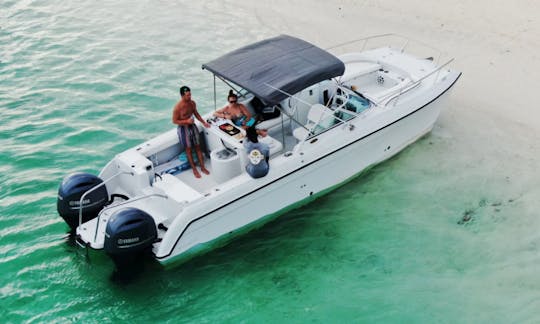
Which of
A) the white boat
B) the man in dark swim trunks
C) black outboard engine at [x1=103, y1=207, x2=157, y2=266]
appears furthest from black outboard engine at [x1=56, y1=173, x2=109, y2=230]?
the man in dark swim trunks

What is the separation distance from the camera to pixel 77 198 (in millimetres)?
7207

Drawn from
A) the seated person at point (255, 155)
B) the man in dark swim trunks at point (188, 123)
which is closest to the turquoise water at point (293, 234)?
the seated person at point (255, 155)

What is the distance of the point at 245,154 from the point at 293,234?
4.78ft

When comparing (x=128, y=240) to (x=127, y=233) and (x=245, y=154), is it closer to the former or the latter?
(x=127, y=233)

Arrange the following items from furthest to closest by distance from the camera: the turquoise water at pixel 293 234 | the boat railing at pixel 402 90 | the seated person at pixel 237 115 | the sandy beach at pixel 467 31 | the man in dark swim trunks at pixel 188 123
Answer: the sandy beach at pixel 467 31, the boat railing at pixel 402 90, the seated person at pixel 237 115, the man in dark swim trunks at pixel 188 123, the turquoise water at pixel 293 234

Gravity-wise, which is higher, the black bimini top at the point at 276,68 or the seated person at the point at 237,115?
the black bimini top at the point at 276,68

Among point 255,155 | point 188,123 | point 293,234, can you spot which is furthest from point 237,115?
point 293,234

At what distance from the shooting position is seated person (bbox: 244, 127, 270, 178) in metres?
7.46

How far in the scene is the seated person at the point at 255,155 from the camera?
7461 mm

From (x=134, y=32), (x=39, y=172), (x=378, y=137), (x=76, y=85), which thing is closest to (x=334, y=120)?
(x=378, y=137)

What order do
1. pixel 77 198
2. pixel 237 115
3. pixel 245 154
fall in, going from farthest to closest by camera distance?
pixel 237 115 → pixel 245 154 → pixel 77 198

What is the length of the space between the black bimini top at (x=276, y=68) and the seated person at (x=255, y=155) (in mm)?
539

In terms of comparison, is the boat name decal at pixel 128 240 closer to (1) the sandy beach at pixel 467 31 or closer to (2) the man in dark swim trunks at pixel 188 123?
A: (2) the man in dark swim trunks at pixel 188 123

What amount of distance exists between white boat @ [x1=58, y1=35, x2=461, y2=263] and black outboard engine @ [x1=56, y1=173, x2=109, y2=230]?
0.01 meters
